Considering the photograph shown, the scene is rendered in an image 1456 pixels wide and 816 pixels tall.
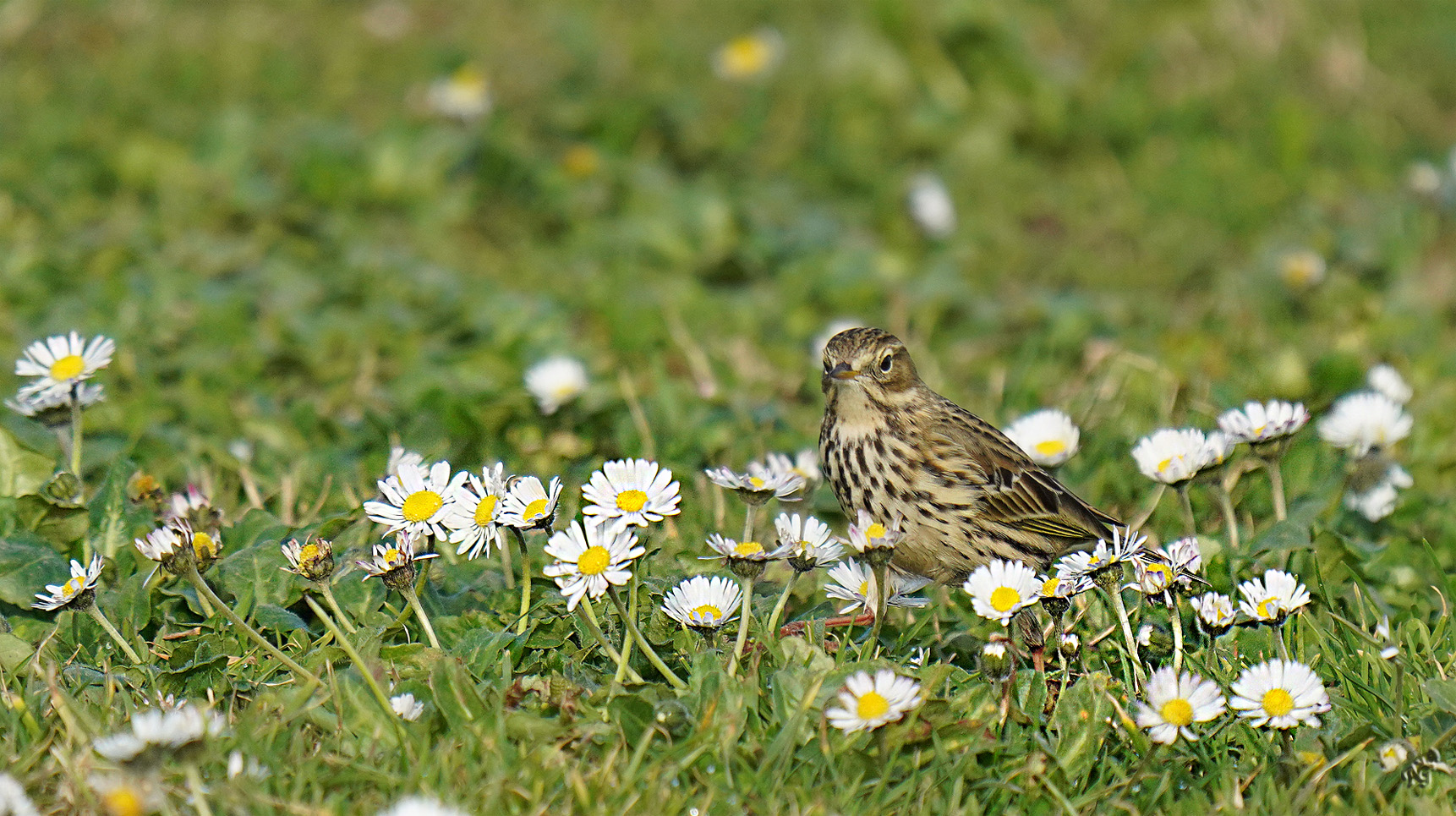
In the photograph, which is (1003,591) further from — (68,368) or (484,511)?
(68,368)

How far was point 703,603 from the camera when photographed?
379 centimetres

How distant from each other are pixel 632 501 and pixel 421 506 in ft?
1.74

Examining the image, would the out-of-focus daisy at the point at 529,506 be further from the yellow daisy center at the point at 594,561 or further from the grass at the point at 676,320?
the grass at the point at 676,320

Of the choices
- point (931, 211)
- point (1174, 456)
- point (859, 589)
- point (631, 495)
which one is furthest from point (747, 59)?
point (631, 495)

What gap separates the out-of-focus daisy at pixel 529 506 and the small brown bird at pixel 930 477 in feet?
3.62

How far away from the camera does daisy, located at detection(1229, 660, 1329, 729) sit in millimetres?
3406

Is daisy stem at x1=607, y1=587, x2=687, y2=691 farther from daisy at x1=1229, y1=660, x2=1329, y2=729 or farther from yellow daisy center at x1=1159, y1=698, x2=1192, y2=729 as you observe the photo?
daisy at x1=1229, y1=660, x2=1329, y2=729

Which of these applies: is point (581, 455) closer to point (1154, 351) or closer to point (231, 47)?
point (1154, 351)

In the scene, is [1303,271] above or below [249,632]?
above

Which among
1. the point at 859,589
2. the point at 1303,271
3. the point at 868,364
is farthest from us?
the point at 1303,271

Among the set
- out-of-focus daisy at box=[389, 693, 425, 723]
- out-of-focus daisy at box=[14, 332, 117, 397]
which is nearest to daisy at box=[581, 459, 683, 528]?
out-of-focus daisy at box=[389, 693, 425, 723]

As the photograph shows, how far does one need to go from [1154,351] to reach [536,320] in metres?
2.87

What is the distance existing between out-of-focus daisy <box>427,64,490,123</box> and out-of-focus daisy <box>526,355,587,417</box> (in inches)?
139

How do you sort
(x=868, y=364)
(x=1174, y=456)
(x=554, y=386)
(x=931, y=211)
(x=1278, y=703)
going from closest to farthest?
(x=1278, y=703) → (x=1174, y=456) → (x=868, y=364) → (x=554, y=386) → (x=931, y=211)
